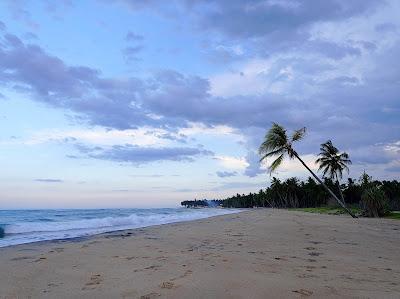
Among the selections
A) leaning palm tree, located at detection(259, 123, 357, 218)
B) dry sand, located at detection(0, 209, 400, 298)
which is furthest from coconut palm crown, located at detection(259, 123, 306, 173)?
dry sand, located at detection(0, 209, 400, 298)

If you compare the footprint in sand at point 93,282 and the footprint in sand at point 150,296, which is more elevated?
the footprint in sand at point 93,282

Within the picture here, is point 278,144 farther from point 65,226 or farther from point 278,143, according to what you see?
point 65,226

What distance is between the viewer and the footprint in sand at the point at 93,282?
Answer: 17.2ft

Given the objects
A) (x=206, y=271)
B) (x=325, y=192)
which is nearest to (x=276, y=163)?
(x=206, y=271)

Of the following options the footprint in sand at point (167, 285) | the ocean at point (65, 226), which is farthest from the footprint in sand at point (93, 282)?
the ocean at point (65, 226)

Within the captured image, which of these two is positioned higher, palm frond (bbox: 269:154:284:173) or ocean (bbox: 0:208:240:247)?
palm frond (bbox: 269:154:284:173)

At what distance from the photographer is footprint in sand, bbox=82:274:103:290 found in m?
5.23

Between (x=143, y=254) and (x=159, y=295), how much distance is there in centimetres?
377

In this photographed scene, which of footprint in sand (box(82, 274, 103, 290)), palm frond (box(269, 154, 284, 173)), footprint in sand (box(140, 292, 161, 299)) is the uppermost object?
palm frond (box(269, 154, 284, 173))

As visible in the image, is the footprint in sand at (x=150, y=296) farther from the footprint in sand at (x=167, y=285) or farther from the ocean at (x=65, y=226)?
the ocean at (x=65, y=226)

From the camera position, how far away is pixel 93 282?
552cm

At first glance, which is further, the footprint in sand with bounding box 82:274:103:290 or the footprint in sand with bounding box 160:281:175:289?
the footprint in sand with bounding box 82:274:103:290

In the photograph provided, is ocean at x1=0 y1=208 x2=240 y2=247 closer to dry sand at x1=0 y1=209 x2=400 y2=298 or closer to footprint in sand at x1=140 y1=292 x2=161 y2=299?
dry sand at x1=0 y1=209 x2=400 y2=298

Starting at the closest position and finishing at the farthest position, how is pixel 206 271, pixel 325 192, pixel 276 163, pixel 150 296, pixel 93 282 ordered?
pixel 150 296 < pixel 93 282 < pixel 206 271 < pixel 276 163 < pixel 325 192
